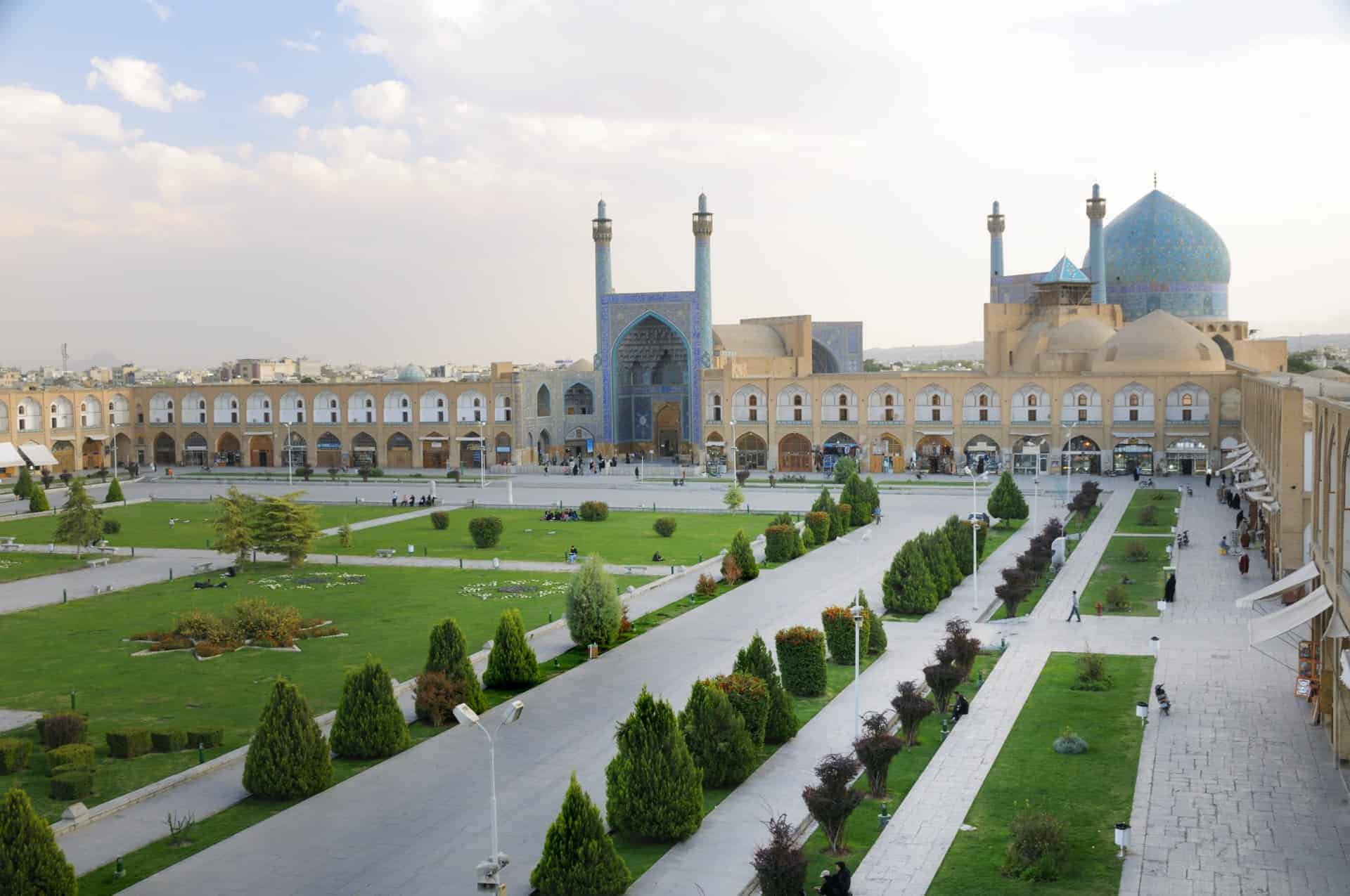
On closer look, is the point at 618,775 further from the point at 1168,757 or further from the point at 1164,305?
the point at 1164,305

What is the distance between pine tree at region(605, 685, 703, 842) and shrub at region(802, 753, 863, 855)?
1.23 meters

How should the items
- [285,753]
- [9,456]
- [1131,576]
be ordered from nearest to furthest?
[285,753] < [1131,576] < [9,456]

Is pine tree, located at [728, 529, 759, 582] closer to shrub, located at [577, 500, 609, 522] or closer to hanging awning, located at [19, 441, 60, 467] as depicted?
shrub, located at [577, 500, 609, 522]

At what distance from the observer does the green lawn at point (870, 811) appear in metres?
11.8

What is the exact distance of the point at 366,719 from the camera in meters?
15.1

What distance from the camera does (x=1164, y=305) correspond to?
61969 millimetres

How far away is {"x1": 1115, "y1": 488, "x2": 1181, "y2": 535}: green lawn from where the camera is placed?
33.8 meters

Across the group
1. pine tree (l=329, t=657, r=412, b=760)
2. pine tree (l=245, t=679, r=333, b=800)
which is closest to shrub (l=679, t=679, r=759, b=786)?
pine tree (l=329, t=657, r=412, b=760)

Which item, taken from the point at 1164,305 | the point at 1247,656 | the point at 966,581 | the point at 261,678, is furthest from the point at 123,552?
the point at 1164,305

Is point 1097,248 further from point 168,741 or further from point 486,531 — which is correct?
point 168,741

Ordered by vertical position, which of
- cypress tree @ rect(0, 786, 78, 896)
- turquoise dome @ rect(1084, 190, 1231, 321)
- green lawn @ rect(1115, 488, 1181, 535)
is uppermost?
turquoise dome @ rect(1084, 190, 1231, 321)

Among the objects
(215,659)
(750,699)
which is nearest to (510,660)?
(750,699)

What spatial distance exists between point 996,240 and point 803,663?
5294cm

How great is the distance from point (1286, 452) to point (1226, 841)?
1127cm
